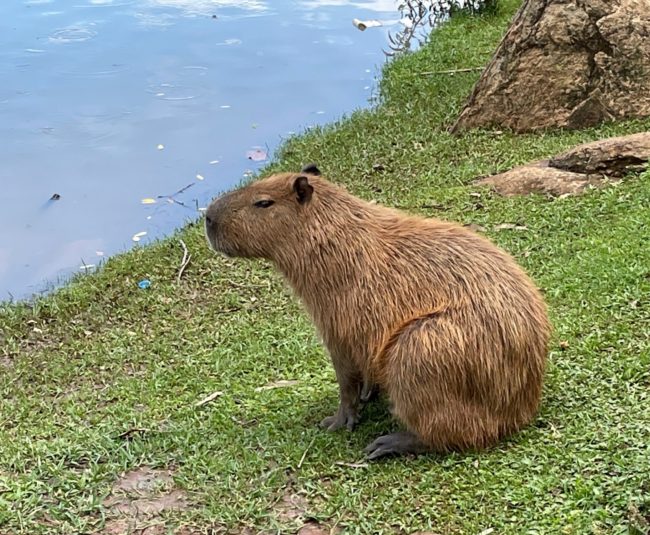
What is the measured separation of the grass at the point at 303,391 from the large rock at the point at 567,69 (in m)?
0.20

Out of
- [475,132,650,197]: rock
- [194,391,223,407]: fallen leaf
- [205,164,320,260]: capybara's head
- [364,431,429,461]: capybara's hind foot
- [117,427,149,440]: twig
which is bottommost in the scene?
[194,391,223,407]: fallen leaf

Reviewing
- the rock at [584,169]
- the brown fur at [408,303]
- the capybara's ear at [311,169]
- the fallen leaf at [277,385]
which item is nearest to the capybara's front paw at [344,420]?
the brown fur at [408,303]

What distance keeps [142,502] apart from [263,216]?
46.6 inches

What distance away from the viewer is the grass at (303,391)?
2.90m

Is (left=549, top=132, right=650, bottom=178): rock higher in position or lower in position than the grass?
higher

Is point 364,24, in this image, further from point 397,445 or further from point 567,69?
point 397,445

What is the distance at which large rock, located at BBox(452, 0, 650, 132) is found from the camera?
7.07 m

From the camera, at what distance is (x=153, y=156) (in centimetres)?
748

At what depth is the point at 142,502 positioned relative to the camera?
3.11m

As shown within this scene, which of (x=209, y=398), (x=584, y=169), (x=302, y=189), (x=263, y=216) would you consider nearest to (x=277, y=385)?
(x=209, y=398)

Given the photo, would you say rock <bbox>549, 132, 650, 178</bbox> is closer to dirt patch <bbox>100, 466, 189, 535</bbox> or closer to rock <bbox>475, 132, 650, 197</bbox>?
rock <bbox>475, 132, 650, 197</bbox>

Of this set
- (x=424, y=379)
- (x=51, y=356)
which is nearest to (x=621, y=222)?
(x=424, y=379)

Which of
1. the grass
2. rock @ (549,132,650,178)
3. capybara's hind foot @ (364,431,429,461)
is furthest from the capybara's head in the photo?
rock @ (549,132,650,178)

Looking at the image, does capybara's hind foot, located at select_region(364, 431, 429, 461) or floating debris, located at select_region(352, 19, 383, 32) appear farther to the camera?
floating debris, located at select_region(352, 19, 383, 32)
